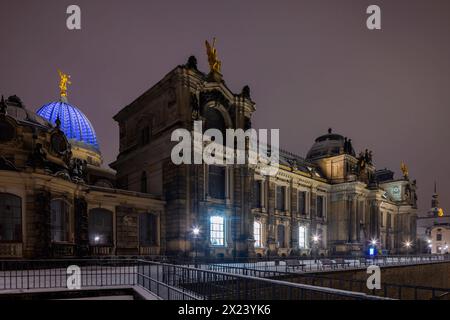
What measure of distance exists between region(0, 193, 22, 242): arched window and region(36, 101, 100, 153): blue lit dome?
27.5 m

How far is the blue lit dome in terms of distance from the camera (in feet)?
158

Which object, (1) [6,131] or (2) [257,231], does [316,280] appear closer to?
(2) [257,231]

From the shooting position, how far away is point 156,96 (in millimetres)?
33656

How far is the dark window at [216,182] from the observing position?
32.8 m

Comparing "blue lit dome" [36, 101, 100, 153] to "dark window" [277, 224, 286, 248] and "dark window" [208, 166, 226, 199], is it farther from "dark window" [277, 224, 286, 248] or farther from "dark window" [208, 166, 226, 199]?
"dark window" [277, 224, 286, 248]

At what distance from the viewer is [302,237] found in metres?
48.4

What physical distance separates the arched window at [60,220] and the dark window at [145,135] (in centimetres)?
1260

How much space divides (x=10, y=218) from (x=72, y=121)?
102ft

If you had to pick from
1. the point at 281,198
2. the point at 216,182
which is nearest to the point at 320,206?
the point at 281,198

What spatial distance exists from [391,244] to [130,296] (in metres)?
69.8

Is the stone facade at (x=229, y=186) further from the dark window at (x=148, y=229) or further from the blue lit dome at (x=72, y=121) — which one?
the blue lit dome at (x=72, y=121)

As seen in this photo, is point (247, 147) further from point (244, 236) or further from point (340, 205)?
point (340, 205)

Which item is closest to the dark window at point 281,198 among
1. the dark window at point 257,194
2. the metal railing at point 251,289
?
the dark window at point 257,194

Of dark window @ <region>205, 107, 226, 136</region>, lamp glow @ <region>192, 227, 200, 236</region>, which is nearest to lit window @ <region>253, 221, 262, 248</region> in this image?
lamp glow @ <region>192, 227, 200, 236</region>
